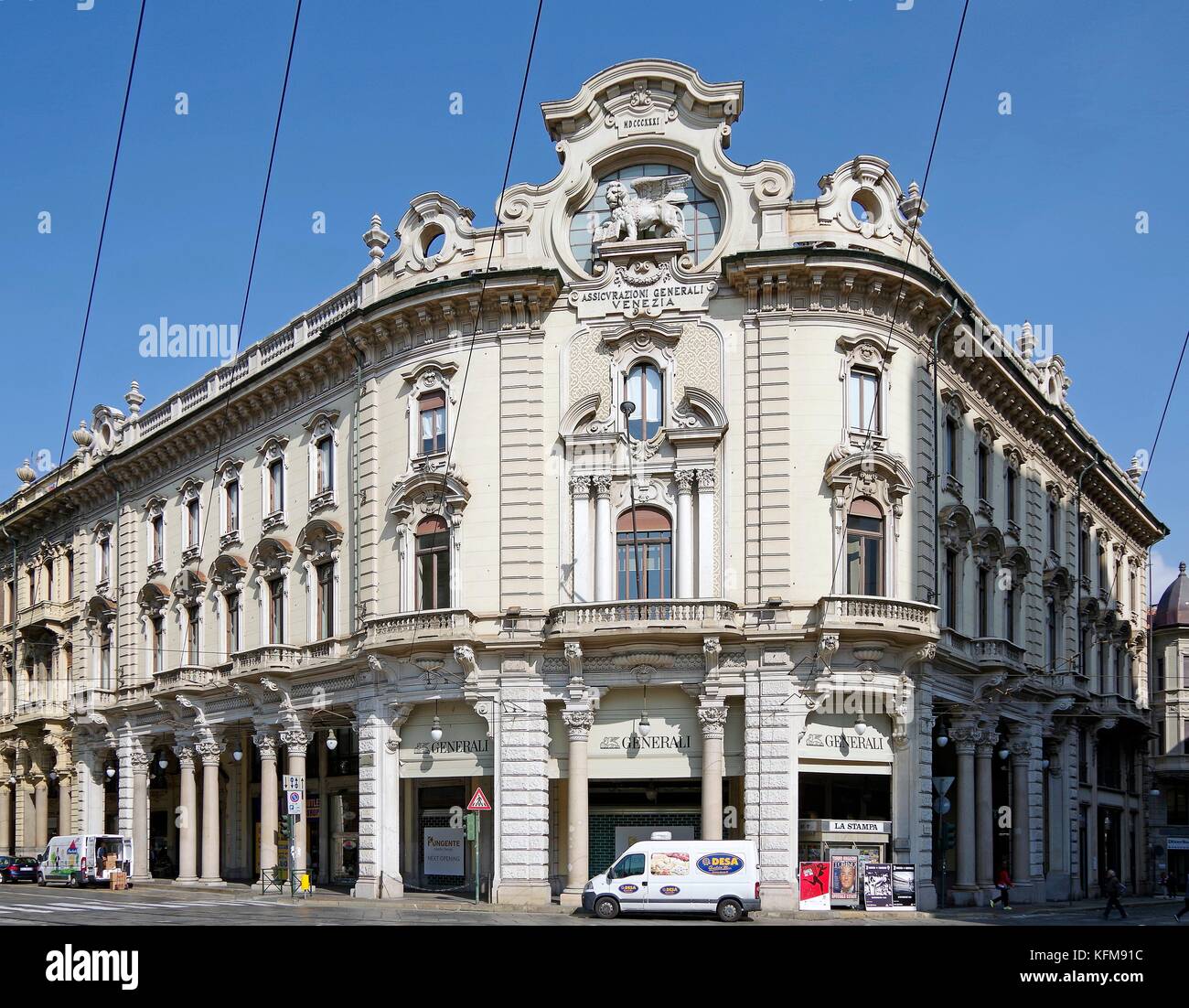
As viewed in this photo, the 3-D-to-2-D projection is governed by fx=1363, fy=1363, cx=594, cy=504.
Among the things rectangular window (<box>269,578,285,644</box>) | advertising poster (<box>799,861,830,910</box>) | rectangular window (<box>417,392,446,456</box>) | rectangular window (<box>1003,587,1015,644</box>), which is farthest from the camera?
rectangular window (<box>269,578,285,644</box>)

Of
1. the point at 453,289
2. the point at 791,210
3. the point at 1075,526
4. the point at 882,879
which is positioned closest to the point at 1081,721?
the point at 1075,526

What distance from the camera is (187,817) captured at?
49.1 m

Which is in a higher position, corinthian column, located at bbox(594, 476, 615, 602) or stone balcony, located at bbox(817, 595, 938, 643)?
corinthian column, located at bbox(594, 476, 615, 602)

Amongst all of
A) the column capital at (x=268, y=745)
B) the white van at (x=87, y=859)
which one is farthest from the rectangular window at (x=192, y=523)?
the white van at (x=87, y=859)

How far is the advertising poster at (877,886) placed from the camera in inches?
1342

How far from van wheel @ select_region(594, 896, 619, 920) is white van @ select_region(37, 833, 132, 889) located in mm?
26519

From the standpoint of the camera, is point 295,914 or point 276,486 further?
point 276,486

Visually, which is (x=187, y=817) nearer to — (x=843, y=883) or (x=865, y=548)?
(x=843, y=883)

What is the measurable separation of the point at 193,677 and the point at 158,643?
17.3ft

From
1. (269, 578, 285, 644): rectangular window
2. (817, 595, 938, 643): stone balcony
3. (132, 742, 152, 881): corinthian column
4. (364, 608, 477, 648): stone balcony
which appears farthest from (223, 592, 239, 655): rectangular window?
(817, 595, 938, 643): stone balcony

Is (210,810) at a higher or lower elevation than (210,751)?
lower

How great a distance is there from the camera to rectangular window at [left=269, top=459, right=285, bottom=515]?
149ft

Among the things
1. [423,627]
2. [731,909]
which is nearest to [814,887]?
[731,909]

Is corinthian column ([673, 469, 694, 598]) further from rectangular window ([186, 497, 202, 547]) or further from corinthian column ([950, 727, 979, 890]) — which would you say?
rectangular window ([186, 497, 202, 547])
